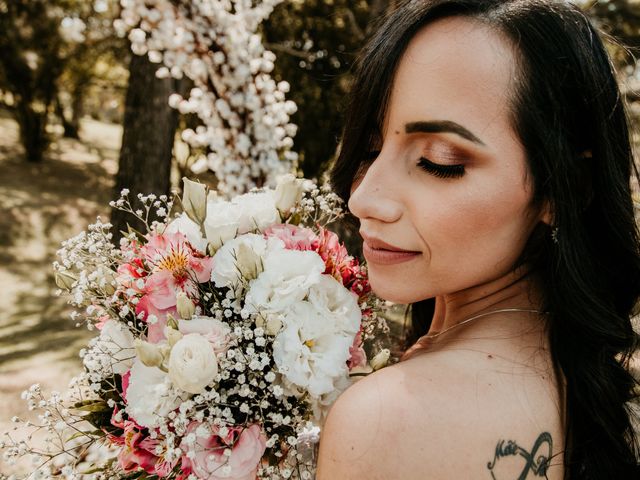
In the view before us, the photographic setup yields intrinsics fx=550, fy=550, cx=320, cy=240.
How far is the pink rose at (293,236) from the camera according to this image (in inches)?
72.4

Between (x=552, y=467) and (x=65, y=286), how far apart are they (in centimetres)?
158

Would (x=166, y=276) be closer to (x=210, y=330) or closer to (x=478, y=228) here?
(x=210, y=330)

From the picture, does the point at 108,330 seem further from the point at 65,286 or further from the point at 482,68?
the point at 482,68

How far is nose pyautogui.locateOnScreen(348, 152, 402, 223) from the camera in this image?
156 centimetres

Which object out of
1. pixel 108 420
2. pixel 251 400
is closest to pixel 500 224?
pixel 251 400

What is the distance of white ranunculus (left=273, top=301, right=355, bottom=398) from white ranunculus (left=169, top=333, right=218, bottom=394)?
0.72 ft

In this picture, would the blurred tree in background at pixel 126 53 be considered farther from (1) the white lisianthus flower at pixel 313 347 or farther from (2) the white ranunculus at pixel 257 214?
(1) the white lisianthus flower at pixel 313 347

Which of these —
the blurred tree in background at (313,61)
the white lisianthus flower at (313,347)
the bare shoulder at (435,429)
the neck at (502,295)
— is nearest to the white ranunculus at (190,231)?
the white lisianthus flower at (313,347)

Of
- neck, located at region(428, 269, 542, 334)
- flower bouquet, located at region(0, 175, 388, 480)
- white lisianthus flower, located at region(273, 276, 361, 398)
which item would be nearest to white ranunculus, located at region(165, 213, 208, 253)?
flower bouquet, located at region(0, 175, 388, 480)

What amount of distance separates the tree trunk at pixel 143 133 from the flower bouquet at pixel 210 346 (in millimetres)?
4220

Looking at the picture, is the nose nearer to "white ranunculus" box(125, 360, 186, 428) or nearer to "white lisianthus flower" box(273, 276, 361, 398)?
"white lisianthus flower" box(273, 276, 361, 398)

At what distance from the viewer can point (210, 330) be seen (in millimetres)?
1589

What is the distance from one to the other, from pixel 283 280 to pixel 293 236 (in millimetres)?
239

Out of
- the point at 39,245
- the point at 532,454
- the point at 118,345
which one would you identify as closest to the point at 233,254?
the point at 118,345
